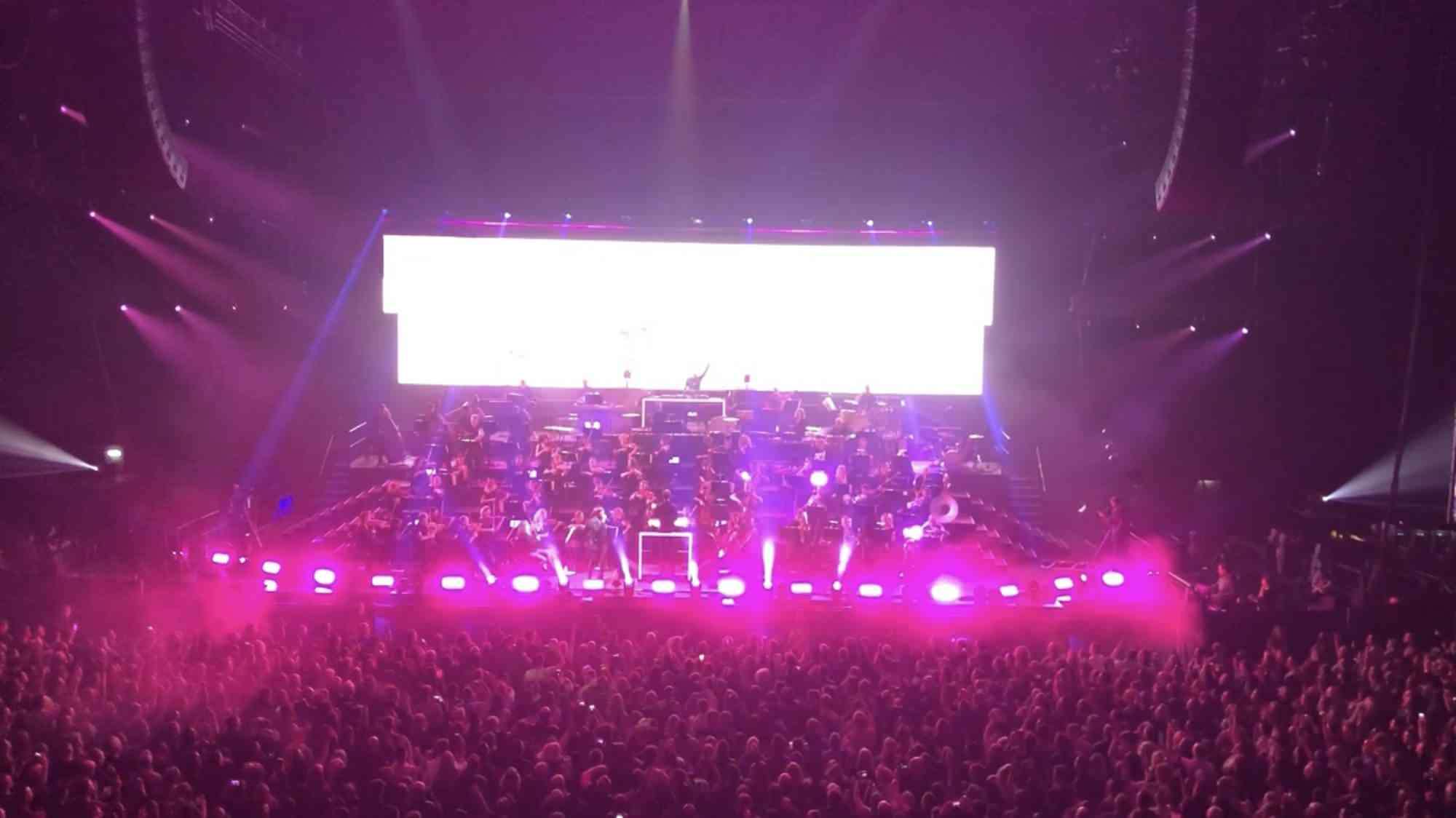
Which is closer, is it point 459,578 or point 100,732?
point 100,732

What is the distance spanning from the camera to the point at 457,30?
55.1 feet

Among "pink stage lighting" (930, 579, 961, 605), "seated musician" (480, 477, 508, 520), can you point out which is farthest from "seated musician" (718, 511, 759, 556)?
"seated musician" (480, 477, 508, 520)

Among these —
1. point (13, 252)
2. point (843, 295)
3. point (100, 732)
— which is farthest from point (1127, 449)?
point (13, 252)

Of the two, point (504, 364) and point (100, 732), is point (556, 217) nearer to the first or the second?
point (504, 364)

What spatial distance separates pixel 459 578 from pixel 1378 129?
1348 centimetres

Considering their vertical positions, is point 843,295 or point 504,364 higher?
point 843,295

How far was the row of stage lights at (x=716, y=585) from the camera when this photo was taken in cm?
1368

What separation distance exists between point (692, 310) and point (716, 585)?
7251mm

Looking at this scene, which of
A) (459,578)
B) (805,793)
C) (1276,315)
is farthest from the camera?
(1276,315)

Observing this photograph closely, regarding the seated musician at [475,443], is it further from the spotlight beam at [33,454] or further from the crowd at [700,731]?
the crowd at [700,731]

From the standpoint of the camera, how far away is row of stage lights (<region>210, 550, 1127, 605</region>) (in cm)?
1368

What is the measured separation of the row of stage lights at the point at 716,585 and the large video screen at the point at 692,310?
21.2ft

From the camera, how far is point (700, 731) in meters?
8.02

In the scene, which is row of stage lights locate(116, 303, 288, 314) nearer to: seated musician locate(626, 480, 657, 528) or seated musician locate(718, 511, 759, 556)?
seated musician locate(626, 480, 657, 528)
